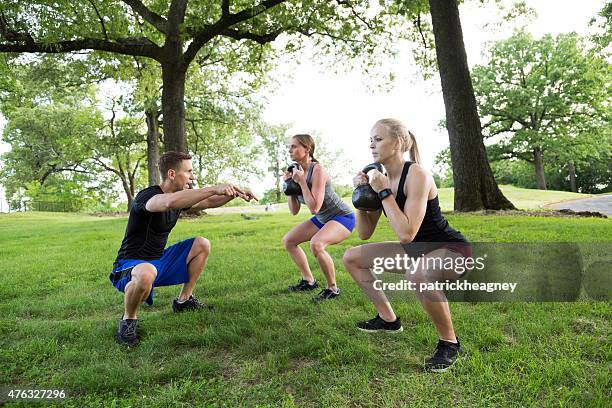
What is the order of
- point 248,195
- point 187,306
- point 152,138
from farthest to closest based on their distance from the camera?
1. point 152,138
2. point 187,306
3. point 248,195

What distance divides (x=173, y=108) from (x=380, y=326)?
12505mm

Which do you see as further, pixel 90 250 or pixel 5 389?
pixel 90 250

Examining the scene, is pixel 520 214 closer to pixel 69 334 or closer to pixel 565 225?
pixel 565 225

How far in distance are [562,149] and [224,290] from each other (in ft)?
111

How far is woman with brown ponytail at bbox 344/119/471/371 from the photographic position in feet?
9.04

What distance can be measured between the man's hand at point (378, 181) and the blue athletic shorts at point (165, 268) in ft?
7.24

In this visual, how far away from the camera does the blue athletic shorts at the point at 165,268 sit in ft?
12.5

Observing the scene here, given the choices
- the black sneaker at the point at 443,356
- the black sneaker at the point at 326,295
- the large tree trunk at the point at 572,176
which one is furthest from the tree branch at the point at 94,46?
the large tree trunk at the point at 572,176

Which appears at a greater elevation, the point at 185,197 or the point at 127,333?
the point at 185,197

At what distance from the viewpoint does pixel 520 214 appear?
372 inches

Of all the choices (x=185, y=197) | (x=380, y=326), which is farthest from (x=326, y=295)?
(x=185, y=197)

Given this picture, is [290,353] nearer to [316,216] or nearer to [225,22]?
[316,216]

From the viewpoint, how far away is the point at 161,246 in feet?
13.7

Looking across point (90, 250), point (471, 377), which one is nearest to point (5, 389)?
point (471, 377)
